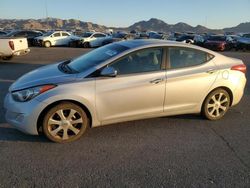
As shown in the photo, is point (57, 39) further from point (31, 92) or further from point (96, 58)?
point (31, 92)

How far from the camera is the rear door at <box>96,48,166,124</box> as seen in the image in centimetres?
390

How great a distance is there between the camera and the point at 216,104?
479cm

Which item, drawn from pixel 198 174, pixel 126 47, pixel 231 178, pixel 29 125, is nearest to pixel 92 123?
pixel 29 125

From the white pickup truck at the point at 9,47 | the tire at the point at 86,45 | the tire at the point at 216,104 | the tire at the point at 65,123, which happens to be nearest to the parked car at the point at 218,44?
the tire at the point at 86,45

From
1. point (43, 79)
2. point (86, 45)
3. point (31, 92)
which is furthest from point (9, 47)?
point (86, 45)

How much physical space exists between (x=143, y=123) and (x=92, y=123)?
1080mm

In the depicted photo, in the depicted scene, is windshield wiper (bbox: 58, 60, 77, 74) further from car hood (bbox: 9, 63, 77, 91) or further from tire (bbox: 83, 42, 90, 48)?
tire (bbox: 83, 42, 90, 48)

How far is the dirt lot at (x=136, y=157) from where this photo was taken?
2982 millimetres

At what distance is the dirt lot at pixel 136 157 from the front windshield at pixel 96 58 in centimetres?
113

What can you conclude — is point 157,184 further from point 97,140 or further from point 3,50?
point 3,50

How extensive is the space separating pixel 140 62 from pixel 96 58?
79 cm

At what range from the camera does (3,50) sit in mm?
11031

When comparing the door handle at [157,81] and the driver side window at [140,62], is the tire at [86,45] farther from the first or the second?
the door handle at [157,81]

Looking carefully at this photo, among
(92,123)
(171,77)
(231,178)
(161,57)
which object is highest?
(161,57)
